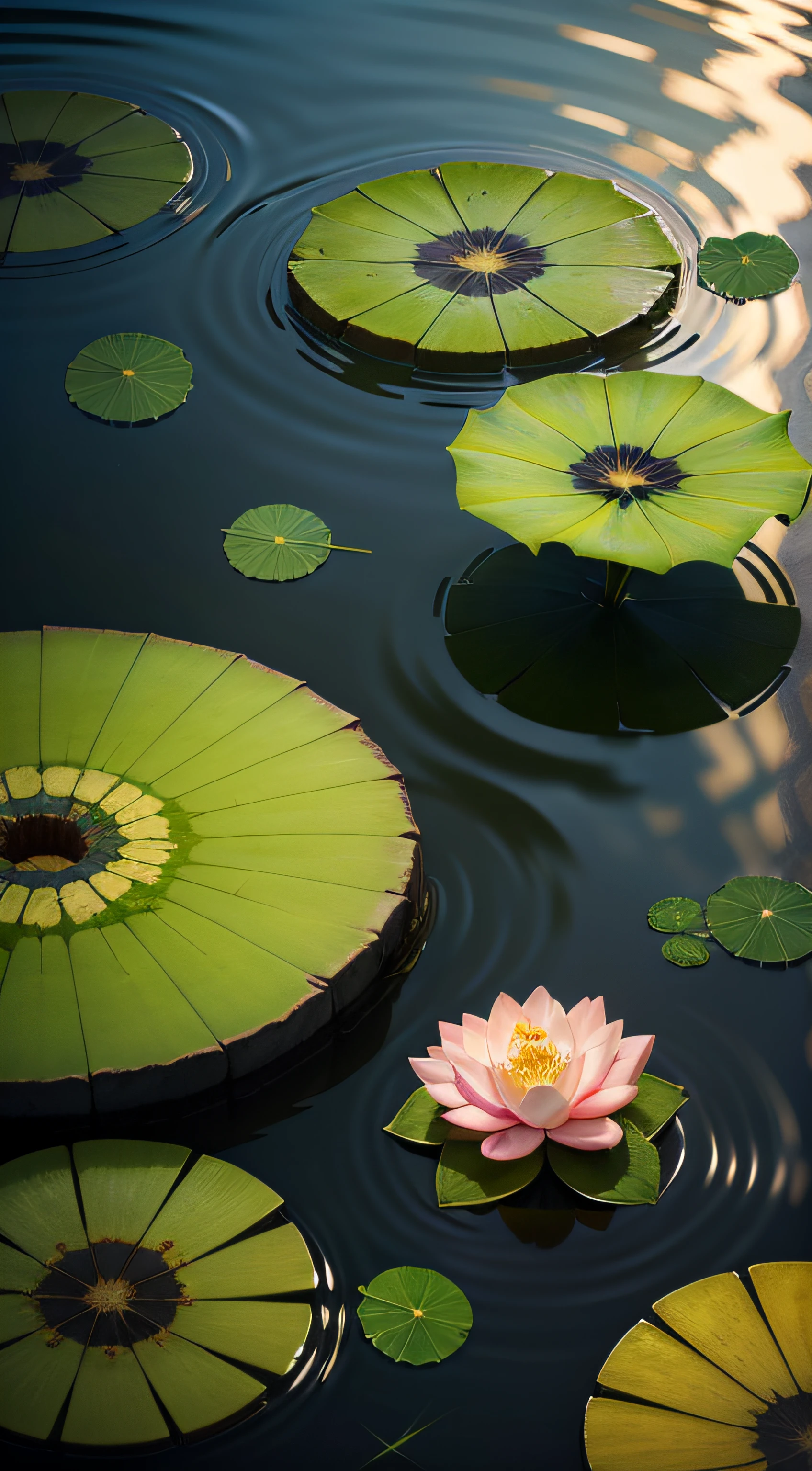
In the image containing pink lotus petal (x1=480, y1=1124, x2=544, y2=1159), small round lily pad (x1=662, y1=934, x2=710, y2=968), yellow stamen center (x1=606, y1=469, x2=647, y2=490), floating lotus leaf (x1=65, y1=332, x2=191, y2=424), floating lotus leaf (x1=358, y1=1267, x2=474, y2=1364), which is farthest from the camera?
floating lotus leaf (x1=65, y1=332, x2=191, y2=424)

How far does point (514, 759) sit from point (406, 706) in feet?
0.72

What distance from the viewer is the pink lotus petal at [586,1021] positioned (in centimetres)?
164

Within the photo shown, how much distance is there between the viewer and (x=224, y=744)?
203 cm

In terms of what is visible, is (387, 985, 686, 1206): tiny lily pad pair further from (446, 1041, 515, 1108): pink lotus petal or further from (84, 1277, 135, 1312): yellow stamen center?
(84, 1277, 135, 1312): yellow stamen center

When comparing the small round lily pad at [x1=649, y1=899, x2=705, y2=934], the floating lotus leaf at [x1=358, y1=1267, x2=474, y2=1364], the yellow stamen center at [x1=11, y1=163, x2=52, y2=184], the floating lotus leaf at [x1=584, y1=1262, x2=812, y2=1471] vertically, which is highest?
the yellow stamen center at [x1=11, y1=163, x2=52, y2=184]

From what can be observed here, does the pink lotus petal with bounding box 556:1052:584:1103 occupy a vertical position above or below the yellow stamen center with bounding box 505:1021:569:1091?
below

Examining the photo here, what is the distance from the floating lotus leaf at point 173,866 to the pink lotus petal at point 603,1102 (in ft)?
1.22

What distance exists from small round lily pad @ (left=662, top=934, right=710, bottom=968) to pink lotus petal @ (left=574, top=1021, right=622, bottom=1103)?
0.97ft

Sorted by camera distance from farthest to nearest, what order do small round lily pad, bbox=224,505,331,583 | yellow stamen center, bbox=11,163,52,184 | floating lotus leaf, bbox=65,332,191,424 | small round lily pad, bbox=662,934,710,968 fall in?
1. yellow stamen center, bbox=11,163,52,184
2. floating lotus leaf, bbox=65,332,191,424
3. small round lily pad, bbox=224,505,331,583
4. small round lily pad, bbox=662,934,710,968

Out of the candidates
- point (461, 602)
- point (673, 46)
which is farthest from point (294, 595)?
point (673, 46)

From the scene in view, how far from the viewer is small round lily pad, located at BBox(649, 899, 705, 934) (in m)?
1.92

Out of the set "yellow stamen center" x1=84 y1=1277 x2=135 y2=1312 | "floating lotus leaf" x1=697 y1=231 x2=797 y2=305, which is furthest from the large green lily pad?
"floating lotus leaf" x1=697 y1=231 x2=797 y2=305

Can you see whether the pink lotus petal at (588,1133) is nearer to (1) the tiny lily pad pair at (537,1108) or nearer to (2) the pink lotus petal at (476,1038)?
(1) the tiny lily pad pair at (537,1108)

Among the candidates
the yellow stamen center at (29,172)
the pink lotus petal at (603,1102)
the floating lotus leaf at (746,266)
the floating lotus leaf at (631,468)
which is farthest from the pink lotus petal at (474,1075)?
the yellow stamen center at (29,172)
